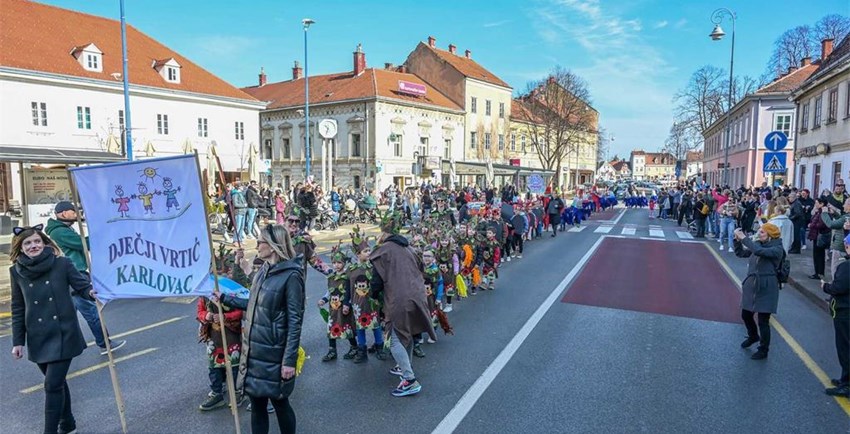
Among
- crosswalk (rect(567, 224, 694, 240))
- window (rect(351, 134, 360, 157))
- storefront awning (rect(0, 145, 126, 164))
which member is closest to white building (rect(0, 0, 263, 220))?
storefront awning (rect(0, 145, 126, 164))

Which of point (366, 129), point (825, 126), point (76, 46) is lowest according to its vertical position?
point (825, 126)

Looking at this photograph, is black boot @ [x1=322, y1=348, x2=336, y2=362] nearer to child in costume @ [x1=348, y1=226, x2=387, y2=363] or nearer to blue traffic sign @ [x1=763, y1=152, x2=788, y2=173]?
child in costume @ [x1=348, y1=226, x2=387, y2=363]

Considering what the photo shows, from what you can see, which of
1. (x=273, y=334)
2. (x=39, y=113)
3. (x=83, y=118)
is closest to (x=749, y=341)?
(x=273, y=334)

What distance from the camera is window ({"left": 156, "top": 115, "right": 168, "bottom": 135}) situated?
112 feet

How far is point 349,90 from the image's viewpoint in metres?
45.8

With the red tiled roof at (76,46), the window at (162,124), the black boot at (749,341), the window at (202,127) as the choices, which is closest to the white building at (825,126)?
the black boot at (749,341)

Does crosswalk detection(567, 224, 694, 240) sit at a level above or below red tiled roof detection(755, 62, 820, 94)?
Answer: below

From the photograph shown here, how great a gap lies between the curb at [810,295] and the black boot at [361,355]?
7.86 metres

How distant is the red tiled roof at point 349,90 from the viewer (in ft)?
148

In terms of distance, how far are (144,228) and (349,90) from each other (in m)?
43.2

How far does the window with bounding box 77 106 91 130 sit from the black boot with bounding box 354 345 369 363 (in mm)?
31320

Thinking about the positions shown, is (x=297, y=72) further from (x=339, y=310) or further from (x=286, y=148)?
(x=339, y=310)

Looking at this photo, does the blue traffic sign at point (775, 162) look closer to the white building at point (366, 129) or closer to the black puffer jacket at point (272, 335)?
the black puffer jacket at point (272, 335)

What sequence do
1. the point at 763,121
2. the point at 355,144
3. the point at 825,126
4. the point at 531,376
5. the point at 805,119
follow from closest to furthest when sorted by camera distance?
the point at 531,376
the point at 825,126
the point at 805,119
the point at 763,121
the point at 355,144
